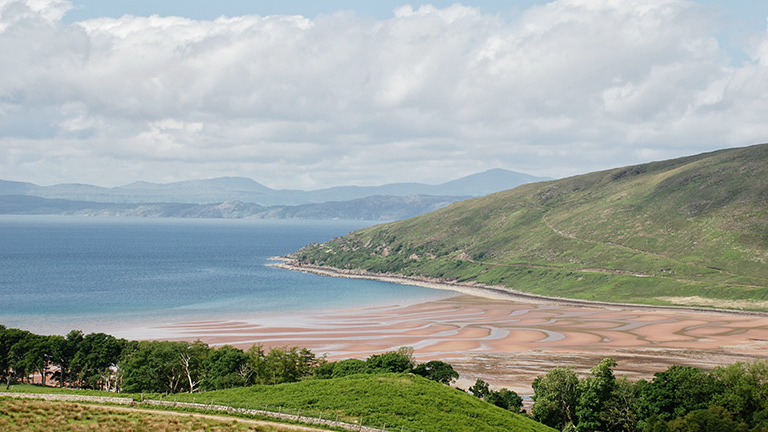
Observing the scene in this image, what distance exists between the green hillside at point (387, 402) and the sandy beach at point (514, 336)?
40869 millimetres

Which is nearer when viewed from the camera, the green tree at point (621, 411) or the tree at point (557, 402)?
the green tree at point (621, 411)

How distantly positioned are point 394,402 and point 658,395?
34.5 m

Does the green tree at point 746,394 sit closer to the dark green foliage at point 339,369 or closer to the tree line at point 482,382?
the tree line at point 482,382

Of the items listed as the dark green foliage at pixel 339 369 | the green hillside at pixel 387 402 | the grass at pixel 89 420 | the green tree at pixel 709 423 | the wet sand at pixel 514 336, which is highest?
the grass at pixel 89 420

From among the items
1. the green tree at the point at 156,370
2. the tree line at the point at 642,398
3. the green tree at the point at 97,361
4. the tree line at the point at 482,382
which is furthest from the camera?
the green tree at the point at 97,361

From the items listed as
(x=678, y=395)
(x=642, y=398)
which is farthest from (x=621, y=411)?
(x=678, y=395)

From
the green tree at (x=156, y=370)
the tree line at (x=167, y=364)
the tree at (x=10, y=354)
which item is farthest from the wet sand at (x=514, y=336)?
the tree at (x=10, y=354)

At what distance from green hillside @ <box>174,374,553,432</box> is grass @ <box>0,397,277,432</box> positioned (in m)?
6.19

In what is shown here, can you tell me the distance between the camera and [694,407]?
6334 cm

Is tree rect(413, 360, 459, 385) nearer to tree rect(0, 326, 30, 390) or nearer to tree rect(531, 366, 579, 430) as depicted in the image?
tree rect(531, 366, 579, 430)

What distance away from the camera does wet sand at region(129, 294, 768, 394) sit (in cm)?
11000

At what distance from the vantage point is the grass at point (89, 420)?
37.8 metres

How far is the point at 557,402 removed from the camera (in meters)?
68.1

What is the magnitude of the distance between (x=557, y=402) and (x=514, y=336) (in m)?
72.4
